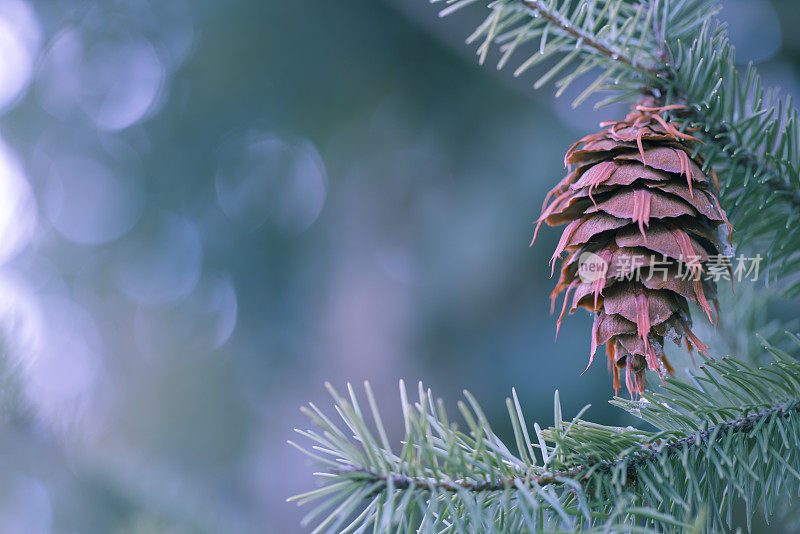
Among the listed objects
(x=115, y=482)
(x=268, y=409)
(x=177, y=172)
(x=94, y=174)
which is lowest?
(x=268, y=409)

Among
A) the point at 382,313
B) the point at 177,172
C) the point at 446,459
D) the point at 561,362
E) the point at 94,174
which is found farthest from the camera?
the point at 94,174

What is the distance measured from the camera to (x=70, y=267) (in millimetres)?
1902

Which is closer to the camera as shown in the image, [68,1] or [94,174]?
[68,1]

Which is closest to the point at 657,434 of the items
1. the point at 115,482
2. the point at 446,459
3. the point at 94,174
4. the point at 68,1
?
the point at 446,459

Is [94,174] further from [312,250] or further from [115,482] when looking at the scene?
[115,482]

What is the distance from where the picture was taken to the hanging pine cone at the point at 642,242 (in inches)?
10.0

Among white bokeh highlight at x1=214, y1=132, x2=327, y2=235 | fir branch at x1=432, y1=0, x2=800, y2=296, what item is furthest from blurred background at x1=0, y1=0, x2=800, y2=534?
fir branch at x1=432, y1=0, x2=800, y2=296

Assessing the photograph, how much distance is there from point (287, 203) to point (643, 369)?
60.7 inches

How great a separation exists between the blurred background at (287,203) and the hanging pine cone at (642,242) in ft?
2.44

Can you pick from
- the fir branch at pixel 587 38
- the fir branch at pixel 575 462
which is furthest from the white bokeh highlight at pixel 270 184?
the fir branch at pixel 575 462

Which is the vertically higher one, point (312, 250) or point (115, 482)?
point (312, 250)

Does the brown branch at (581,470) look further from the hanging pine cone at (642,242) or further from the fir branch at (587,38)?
the fir branch at (587,38)

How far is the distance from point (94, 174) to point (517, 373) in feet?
5.32

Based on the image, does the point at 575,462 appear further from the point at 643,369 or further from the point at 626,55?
the point at 626,55
